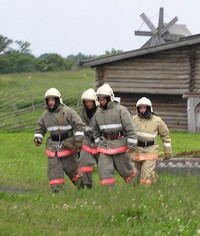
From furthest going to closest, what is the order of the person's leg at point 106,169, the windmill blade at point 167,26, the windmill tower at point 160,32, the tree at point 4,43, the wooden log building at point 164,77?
the tree at point 4,43, the windmill blade at point 167,26, the windmill tower at point 160,32, the wooden log building at point 164,77, the person's leg at point 106,169

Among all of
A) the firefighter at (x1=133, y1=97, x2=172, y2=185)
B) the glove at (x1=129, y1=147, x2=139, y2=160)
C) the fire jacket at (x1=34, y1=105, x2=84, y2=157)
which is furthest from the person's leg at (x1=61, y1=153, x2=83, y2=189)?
the firefighter at (x1=133, y1=97, x2=172, y2=185)

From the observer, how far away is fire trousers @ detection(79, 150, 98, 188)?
1284cm

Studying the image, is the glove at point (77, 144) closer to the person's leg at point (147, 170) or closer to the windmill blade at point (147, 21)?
the person's leg at point (147, 170)

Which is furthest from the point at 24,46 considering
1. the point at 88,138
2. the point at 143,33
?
the point at 88,138

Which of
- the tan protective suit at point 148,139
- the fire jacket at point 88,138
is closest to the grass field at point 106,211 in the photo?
the tan protective suit at point 148,139

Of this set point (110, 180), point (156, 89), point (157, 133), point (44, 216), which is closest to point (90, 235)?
point (44, 216)

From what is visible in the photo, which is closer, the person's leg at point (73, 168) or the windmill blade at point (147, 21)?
the person's leg at point (73, 168)

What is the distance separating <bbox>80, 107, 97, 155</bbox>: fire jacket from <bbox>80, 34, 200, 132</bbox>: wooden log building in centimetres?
1805

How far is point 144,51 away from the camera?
102 ft

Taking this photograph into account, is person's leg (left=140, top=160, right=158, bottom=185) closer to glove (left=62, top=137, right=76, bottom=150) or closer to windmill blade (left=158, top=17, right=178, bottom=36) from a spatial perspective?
glove (left=62, top=137, right=76, bottom=150)

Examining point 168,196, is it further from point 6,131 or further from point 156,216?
point 6,131

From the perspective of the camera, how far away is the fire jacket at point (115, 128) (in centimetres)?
1191

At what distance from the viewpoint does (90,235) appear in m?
6.95

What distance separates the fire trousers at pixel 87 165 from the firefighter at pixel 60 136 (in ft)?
1.32
